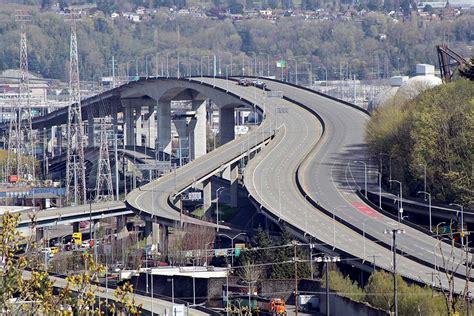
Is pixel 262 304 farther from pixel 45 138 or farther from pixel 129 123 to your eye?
pixel 45 138

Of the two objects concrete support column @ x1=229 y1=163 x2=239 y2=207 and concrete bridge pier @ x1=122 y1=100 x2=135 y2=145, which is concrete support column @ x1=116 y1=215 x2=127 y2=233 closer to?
concrete support column @ x1=229 y1=163 x2=239 y2=207

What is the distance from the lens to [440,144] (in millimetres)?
59406

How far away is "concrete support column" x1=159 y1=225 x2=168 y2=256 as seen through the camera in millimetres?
60991

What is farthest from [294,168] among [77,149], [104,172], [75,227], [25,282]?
[25,282]

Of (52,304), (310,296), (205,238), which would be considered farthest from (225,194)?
(52,304)

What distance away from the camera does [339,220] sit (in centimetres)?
5581

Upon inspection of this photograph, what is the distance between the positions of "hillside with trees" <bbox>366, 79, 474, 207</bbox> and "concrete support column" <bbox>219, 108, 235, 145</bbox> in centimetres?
3217

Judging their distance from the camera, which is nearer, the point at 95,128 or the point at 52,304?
the point at 52,304

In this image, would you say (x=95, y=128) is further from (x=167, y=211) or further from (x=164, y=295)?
(x=164, y=295)

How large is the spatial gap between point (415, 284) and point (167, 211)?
2890cm

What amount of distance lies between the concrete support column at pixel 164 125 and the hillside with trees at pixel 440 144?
4101 centimetres

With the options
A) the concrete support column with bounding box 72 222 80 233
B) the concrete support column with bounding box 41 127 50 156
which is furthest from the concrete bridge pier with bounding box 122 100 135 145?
the concrete support column with bounding box 72 222 80 233

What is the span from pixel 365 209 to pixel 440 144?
395 centimetres

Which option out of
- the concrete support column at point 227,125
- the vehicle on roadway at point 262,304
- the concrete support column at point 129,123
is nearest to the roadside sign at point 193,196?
the concrete support column at point 227,125
